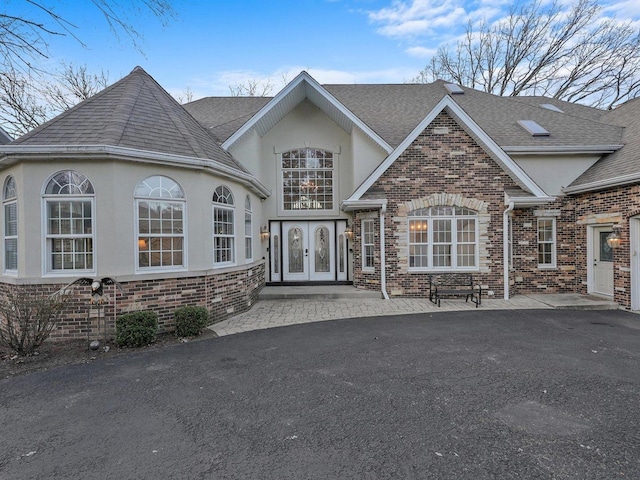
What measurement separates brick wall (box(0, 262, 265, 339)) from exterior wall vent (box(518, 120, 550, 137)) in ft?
37.6

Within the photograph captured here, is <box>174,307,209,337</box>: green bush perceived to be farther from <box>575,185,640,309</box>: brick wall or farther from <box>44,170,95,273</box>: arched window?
<box>575,185,640,309</box>: brick wall

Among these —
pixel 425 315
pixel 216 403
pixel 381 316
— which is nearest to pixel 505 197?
pixel 425 315

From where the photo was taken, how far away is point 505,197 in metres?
9.88

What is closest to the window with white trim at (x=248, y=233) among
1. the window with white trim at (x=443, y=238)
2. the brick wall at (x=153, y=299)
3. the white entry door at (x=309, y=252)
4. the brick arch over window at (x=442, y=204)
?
the brick wall at (x=153, y=299)

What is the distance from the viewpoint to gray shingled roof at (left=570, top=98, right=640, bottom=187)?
907 cm

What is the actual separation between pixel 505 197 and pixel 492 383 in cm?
729

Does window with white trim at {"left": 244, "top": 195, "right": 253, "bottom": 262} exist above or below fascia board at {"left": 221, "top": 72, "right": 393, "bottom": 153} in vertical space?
below

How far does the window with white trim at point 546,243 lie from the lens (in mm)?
10672

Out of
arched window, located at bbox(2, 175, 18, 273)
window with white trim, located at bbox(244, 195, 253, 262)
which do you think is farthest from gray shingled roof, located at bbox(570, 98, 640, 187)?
arched window, located at bbox(2, 175, 18, 273)

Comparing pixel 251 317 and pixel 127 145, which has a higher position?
pixel 127 145

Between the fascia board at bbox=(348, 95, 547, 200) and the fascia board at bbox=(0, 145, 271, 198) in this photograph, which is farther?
the fascia board at bbox=(348, 95, 547, 200)

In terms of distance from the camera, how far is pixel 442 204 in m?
10.1

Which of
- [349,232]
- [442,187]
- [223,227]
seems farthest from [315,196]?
[223,227]

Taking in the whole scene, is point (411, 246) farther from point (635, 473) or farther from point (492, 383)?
point (635, 473)
